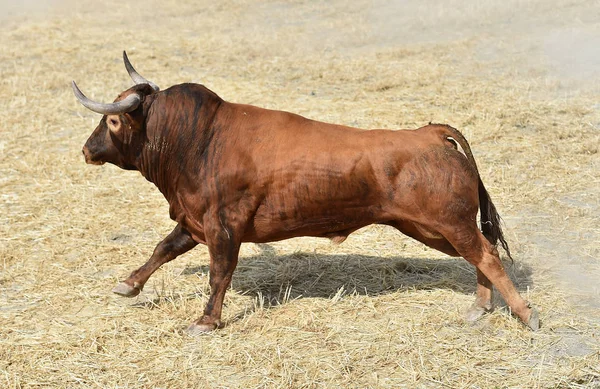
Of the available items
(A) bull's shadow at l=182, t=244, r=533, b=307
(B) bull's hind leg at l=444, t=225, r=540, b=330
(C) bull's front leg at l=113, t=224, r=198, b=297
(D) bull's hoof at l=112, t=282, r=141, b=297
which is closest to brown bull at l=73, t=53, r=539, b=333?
(B) bull's hind leg at l=444, t=225, r=540, b=330

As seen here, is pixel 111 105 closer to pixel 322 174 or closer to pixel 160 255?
pixel 160 255

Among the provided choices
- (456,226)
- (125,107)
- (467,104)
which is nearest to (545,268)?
(456,226)

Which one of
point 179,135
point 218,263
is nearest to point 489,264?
point 218,263

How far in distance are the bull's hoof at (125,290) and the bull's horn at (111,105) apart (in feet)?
4.72

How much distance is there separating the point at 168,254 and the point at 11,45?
11.4 m

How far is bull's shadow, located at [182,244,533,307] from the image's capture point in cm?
645

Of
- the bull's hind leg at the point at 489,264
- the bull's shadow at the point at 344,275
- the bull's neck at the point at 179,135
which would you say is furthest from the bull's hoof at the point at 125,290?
the bull's hind leg at the point at 489,264

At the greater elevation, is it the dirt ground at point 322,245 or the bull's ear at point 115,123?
the bull's ear at point 115,123

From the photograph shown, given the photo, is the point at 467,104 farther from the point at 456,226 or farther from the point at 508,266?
the point at 456,226

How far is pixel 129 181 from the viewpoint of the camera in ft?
30.0

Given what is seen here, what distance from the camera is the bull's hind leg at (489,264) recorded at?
5.58m

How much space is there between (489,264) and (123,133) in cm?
280

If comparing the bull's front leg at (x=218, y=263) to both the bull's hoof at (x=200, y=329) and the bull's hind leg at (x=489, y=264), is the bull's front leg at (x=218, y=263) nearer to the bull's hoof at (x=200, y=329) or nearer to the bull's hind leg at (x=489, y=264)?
the bull's hoof at (x=200, y=329)

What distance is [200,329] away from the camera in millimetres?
5742
